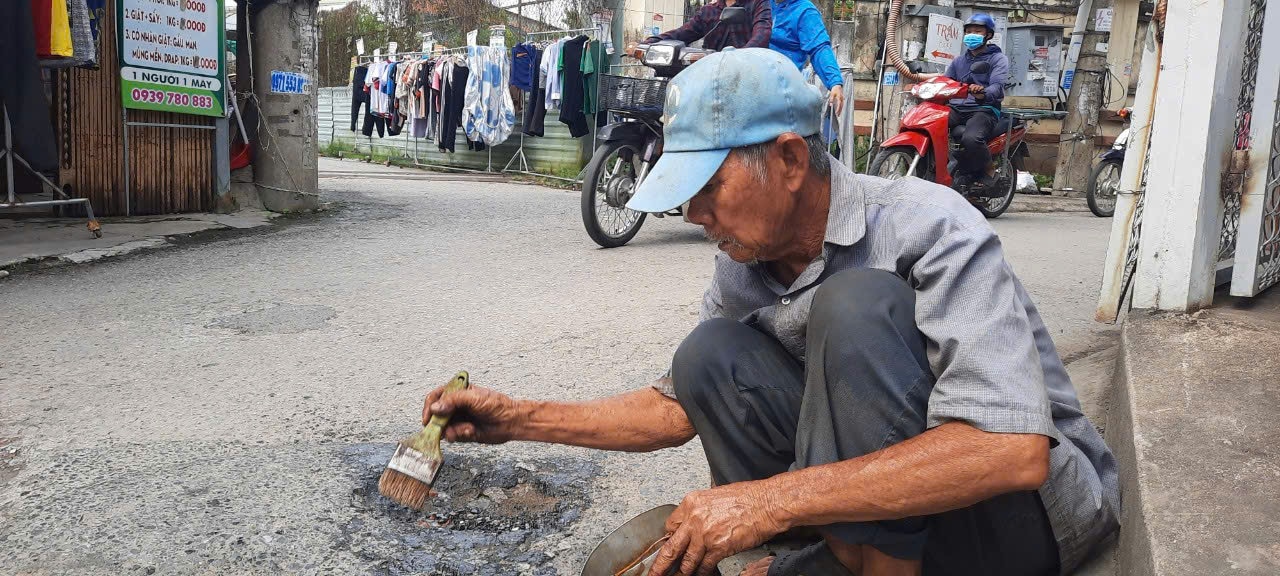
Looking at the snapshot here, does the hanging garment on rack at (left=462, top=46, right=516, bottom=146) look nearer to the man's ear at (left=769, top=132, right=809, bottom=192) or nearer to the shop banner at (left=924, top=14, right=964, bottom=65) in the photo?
the shop banner at (left=924, top=14, right=964, bottom=65)

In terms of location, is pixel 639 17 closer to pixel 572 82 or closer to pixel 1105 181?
pixel 572 82

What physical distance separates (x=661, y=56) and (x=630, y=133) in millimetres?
544

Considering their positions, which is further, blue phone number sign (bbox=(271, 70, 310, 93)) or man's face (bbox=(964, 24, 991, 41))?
man's face (bbox=(964, 24, 991, 41))

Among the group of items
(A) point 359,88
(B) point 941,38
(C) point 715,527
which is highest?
(B) point 941,38

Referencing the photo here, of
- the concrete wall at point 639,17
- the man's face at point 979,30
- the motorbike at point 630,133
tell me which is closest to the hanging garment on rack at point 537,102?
the concrete wall at point 639,17

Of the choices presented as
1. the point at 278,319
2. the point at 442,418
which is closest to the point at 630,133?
the point at 278,319

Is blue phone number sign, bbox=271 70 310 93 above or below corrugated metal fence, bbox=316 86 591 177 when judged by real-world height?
above

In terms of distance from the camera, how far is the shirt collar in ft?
5.09

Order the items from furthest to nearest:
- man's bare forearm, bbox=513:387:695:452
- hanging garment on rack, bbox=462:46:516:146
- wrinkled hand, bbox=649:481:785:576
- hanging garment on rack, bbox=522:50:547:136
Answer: hanging garment on rack, bbox=462:46:516:146, hanging garment on rack, bbox=522:50:547:136, man's bare forearm, bbox=513:387:695:452, wrinkled hand, bbox=649:481:785:576

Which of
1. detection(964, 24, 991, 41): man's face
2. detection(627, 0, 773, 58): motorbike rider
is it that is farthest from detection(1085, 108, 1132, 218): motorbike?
detection(627, 0, 773, 58): motorbike rider

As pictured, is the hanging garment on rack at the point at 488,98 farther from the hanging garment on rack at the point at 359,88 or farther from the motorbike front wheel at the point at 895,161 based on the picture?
the motorbike front wheel at the point at 895,161

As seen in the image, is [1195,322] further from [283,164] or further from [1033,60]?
[1033,60]

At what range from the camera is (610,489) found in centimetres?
231

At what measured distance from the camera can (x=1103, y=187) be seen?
977 cm
